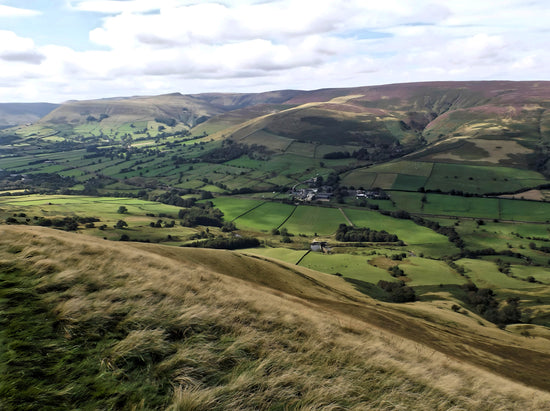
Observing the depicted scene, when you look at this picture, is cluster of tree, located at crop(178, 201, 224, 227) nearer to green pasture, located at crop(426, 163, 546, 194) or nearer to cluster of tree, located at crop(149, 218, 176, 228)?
cluster of tree, located at crop(149, 218, 176, 228)

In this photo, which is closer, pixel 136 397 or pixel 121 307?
pixel 136 397

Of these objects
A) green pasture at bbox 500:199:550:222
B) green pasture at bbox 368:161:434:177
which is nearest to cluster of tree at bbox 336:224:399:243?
green pasture at bbox 500:199:550:222

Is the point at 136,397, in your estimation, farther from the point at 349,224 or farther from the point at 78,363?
the point at 349,224

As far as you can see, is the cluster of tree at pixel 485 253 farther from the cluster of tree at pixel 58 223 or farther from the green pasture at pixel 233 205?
the cluster of tree at pixel 58 223

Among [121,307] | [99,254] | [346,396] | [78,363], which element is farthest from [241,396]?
[99,254]

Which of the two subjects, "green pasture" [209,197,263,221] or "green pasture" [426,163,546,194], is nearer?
"green pasture" [209,197,263,221]

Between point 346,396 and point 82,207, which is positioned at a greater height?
point 346,396
